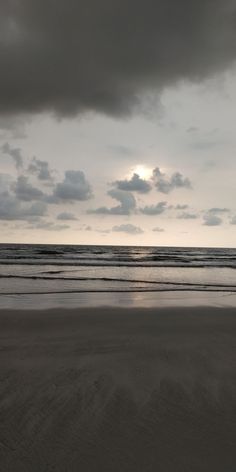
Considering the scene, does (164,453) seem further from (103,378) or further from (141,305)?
(141,305)

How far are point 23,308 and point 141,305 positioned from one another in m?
3.43

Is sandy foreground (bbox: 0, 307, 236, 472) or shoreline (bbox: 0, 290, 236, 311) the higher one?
sandy foreground (bbox: 0, 307, 236, 472)

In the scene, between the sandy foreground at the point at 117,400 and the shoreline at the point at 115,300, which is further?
the shoreline at the point at 115,300

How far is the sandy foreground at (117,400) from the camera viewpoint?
282 cm

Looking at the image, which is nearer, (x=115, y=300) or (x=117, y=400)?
(x=117, y=400)

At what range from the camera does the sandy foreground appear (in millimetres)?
2818

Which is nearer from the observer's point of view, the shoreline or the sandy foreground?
the sandy foreground

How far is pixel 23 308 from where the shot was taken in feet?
30.9

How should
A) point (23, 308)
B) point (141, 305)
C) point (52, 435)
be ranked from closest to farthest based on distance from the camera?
point (52, 435), point (23, 308), point (141, 305)

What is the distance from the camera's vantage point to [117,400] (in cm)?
381

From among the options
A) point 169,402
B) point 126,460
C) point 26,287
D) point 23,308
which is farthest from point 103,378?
point 26,287

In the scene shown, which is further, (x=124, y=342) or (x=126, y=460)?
(x=124, y=342)

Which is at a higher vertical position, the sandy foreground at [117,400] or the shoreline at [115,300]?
the sandy foreground at [117,400]

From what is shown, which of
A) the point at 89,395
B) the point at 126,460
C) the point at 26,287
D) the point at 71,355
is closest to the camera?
the point at 126,460
